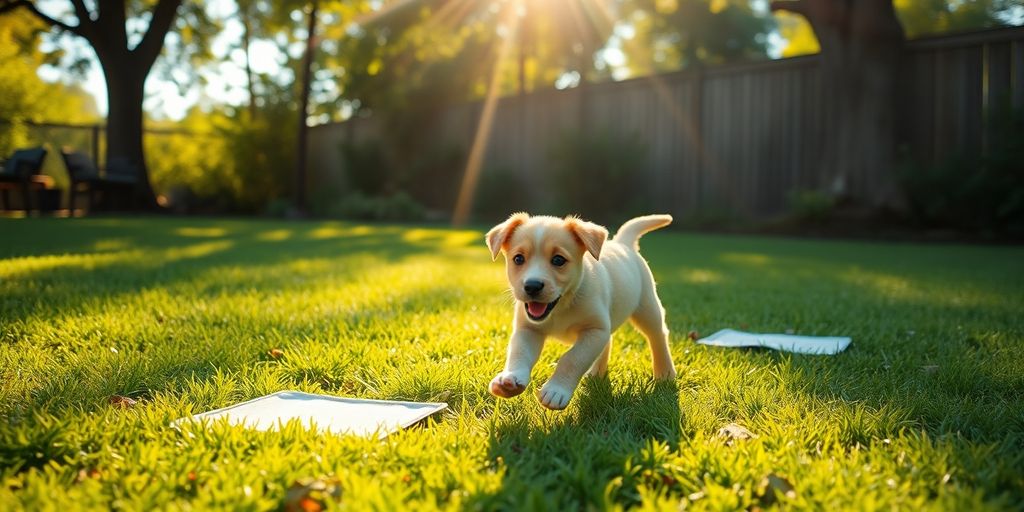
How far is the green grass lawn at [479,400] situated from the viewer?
Result: 5.21 ft

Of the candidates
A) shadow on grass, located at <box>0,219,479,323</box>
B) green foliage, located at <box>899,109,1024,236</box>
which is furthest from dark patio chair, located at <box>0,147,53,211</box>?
green foliage, located at <box>899,109,1024,236</box>

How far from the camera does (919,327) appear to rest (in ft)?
12.1

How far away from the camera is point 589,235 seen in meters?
2.54

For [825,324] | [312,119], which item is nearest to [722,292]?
[825,324]

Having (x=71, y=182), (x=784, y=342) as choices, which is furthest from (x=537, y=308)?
(x=71, y=182)

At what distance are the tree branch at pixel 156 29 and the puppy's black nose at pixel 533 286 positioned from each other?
55.2ft

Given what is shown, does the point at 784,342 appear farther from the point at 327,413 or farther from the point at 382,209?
the point at 382,209

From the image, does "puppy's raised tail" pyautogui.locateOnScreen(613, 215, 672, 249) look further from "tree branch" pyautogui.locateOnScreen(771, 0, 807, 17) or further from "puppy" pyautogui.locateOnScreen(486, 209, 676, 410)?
"tree branch" pyautogui.locateOnScreen(771, 0, 807, 17)

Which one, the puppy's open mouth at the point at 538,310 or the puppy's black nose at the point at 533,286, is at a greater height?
the puppy's black nose at the point at 533,286

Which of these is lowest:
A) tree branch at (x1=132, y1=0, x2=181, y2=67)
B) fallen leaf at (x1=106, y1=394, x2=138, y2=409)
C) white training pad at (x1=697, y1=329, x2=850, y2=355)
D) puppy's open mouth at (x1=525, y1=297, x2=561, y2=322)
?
white training pad at (x1=697, y1=329, x2=850, y2=355)

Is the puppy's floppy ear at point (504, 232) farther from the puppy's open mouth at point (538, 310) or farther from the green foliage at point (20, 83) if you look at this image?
the green foliage at point (20, 83)

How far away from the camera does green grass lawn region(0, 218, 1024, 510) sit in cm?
159

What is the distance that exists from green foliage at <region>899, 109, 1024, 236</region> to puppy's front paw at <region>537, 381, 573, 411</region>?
29.5 ft

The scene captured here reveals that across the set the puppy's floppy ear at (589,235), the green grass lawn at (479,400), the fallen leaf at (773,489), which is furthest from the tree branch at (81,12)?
the fallen leaf at (773,489)
